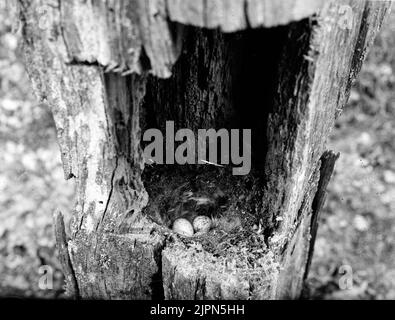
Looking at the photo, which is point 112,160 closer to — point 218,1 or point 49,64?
point 49,64

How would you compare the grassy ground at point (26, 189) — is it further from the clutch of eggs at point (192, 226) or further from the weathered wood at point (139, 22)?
the weathered wood at point (139, 22)

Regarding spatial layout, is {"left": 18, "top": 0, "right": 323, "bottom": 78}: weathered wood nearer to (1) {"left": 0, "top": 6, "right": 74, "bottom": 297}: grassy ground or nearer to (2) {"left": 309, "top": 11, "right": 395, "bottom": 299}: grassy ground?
(1) {"left": 0, "top": 6, "right": 74, "bottom": 297}: grassy ground

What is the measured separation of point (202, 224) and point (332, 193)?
1839 millimetres

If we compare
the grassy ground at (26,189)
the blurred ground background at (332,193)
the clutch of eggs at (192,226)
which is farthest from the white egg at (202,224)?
the grassy ground at (26,189)

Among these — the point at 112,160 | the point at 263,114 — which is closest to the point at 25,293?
the point at 112,160

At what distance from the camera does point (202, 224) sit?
2039 mm

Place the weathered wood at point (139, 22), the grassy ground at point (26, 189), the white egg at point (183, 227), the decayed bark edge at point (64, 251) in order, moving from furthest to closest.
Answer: the grassy ground at point (26, 189), the white egg at point (183, 227), the decayed bark edge at point (64, 251), the weathered wood at point (139, 22)

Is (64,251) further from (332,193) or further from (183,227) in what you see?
(332,193)

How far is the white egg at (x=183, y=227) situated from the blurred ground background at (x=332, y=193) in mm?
1486

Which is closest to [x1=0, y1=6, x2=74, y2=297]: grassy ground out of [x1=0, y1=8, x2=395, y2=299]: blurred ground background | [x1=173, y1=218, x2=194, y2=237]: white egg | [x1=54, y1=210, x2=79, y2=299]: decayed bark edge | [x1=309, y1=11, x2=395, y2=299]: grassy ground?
[x1=0, y1=8, x2=395, y2=299]: blurred ground background

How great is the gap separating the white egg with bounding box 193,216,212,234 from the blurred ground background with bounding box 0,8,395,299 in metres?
1.43

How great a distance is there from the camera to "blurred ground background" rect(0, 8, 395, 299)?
3162 mm

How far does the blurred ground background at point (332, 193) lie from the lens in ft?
10.4

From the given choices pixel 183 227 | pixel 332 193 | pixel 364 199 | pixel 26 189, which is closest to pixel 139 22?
pixel 183 227
